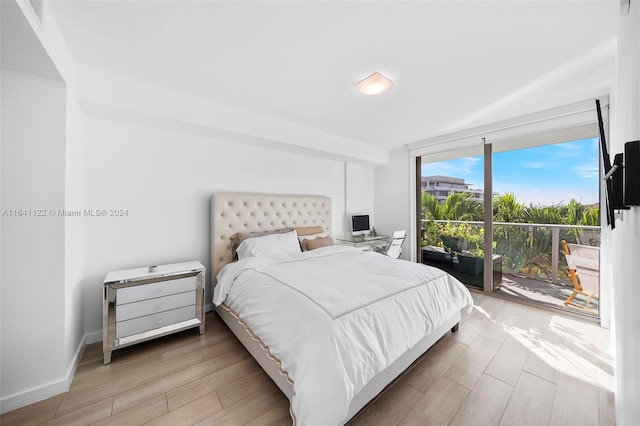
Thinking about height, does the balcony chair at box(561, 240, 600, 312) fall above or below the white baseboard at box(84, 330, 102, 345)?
above

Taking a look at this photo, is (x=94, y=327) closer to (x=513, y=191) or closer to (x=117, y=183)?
(x=117, y=183)

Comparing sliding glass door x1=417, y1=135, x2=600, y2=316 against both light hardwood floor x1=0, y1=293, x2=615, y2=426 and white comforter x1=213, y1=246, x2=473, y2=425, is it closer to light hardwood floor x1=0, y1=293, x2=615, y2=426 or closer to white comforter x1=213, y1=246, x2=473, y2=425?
light hardwood floor x1=0, y1=293, x2=615, y2=426

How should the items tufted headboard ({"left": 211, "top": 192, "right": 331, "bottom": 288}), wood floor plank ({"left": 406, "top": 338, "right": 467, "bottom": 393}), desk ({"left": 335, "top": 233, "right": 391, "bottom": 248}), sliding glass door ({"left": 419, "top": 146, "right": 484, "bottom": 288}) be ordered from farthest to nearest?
desk ({"left": 335, "top": 233, "right": 391, "bottom": 248}) < sliding glass door ({"left": 419, "top": 146, "right": 484, "bottom": 288}) < tufted headboard ({"left": 211, "top": 192, "right": 331, "bottom": 288}) < wood floor plank ({"left": 406, "top": 338, "right": 467, "bottom": 393})

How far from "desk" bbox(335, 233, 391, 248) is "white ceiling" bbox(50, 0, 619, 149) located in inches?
90.2

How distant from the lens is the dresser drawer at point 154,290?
2094 millimetres

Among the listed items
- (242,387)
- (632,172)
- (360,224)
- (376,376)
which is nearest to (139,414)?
(242,387)

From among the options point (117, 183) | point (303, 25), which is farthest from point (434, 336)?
point (117, 183)

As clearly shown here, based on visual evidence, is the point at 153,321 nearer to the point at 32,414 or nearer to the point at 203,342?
the point at 203,342

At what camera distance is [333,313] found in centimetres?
152

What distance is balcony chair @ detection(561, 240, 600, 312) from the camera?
2826 mm

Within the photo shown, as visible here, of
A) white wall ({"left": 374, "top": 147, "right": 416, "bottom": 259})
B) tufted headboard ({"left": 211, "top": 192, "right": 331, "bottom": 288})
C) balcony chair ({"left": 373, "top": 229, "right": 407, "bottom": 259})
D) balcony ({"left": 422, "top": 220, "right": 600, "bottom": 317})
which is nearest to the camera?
tufted headboard ({"left": 211, "top": 192, "right": 331, "bottom": 288})

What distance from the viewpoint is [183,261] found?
111 inches

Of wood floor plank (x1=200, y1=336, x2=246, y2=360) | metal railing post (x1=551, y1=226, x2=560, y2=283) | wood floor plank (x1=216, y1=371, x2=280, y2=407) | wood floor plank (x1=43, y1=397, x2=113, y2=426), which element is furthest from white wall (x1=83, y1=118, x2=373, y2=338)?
metal railing post (x1=551, y1=226, x2=560, y2=283)

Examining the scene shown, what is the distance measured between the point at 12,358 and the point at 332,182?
3898 millimetres
